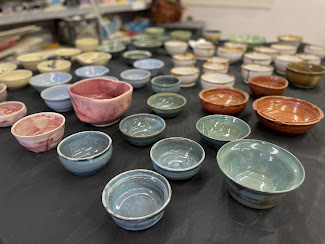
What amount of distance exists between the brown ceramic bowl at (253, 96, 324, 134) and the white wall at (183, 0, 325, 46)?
9.82ft

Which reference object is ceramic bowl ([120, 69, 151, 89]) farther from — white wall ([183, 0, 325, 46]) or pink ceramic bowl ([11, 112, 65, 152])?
white wall ([183, 0, 325, 46])

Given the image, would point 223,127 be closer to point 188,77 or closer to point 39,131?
point 188,77

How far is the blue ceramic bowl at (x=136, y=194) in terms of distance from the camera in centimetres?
77

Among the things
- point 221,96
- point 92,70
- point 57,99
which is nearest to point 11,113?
point 57,99

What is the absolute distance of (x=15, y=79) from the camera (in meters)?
1.59

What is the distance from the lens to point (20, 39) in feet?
9.82

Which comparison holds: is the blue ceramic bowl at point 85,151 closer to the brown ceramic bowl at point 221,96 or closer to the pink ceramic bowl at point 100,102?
the pink ceramic bowl at point 100,102

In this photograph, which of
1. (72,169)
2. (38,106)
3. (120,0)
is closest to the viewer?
(72,169)

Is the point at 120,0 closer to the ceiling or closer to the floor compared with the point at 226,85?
closer to the ceiling

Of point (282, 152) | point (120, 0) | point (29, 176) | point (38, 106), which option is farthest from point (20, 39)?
point (282, 152)

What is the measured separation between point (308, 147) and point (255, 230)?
594mm

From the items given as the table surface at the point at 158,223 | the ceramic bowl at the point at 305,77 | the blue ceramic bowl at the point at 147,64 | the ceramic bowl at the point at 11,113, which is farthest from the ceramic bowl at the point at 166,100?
the ceramic bowl at the point at 305,77

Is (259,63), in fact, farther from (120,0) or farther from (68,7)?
(120,0)

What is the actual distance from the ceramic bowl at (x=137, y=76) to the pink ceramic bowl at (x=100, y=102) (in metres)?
0.27
